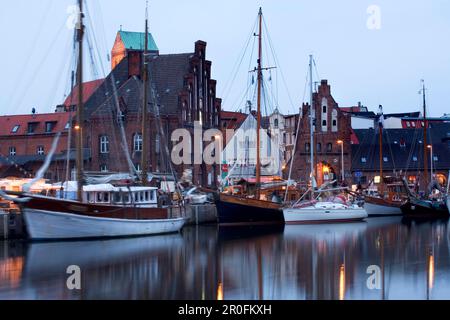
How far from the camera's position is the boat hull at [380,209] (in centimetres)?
7456

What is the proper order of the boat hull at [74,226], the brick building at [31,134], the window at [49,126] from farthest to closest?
1. the window at [49,126]
2. the brick building at [31,134]
3. the boat hull at [74,226]

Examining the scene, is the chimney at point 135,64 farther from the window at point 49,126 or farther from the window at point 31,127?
the window at point 31,127

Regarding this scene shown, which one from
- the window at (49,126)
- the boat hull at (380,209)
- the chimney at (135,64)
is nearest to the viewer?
the boat hull at (380,209)

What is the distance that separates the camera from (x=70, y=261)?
111 feet

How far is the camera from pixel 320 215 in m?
62.4

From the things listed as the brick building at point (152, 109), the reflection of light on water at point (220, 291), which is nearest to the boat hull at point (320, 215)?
the brick building at point (152, 109)

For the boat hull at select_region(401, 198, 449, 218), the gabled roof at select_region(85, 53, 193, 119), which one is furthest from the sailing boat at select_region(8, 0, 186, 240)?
the boat hull at select_region(401, 198, 449, 218)

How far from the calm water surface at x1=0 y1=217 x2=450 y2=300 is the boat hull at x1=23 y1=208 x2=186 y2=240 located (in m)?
0.83

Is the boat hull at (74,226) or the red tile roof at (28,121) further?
the red tile roof at (28,121)

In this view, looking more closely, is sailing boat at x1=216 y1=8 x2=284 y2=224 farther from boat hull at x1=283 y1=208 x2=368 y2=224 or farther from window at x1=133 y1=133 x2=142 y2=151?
window at x1=133 y1=133 x2=142 y2=151

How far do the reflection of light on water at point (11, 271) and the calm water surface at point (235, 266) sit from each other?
4cm

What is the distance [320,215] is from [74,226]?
25.5 m

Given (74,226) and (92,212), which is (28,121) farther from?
(74,226)

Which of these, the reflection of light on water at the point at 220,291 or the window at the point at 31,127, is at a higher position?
the window at the point at 31,127
